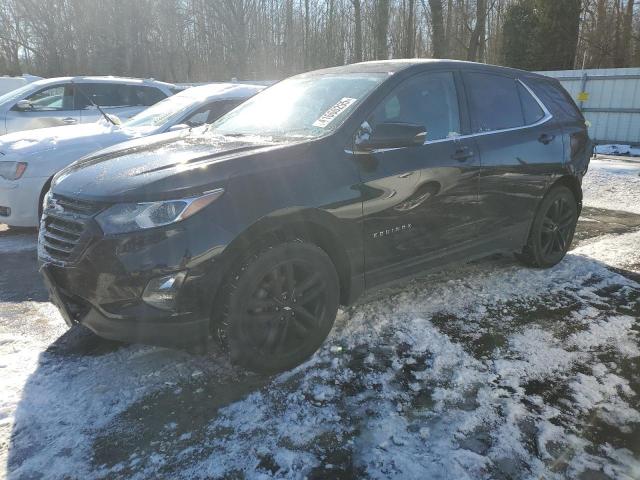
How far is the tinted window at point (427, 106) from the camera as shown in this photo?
334 cm

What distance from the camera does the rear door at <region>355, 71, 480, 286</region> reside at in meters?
3.16

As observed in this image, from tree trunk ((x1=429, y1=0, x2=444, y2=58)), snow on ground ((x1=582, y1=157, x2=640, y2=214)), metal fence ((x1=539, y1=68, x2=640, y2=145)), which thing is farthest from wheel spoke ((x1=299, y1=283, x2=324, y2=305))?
metal fence ((x1=539, y1=68, x2=640, y2=145))

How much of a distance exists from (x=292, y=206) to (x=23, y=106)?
7.25 m

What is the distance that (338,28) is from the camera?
109 ft

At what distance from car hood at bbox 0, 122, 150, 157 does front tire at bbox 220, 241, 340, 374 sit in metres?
3.78

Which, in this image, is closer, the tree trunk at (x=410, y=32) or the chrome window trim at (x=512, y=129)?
the chrome window trim at (x=512, y=129)

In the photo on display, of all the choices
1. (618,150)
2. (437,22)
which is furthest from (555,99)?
(618,150)

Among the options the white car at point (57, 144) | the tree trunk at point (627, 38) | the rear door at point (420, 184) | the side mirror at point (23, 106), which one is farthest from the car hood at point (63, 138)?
the tree trunk at point (627, 38)

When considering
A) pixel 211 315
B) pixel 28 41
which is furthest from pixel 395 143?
pixel 28 41

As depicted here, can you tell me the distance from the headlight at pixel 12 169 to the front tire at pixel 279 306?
12.4ft

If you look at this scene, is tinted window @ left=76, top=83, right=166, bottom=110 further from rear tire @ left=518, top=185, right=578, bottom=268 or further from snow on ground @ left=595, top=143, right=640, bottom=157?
snow on ground @ left=595, top=143, right=640, bottom=157

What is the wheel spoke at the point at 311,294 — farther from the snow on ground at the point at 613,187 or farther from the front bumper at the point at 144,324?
the snow on ground at the point at 613,187

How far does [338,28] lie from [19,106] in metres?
28.5

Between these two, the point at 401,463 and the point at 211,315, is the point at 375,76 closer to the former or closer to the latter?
the point at 211,315
